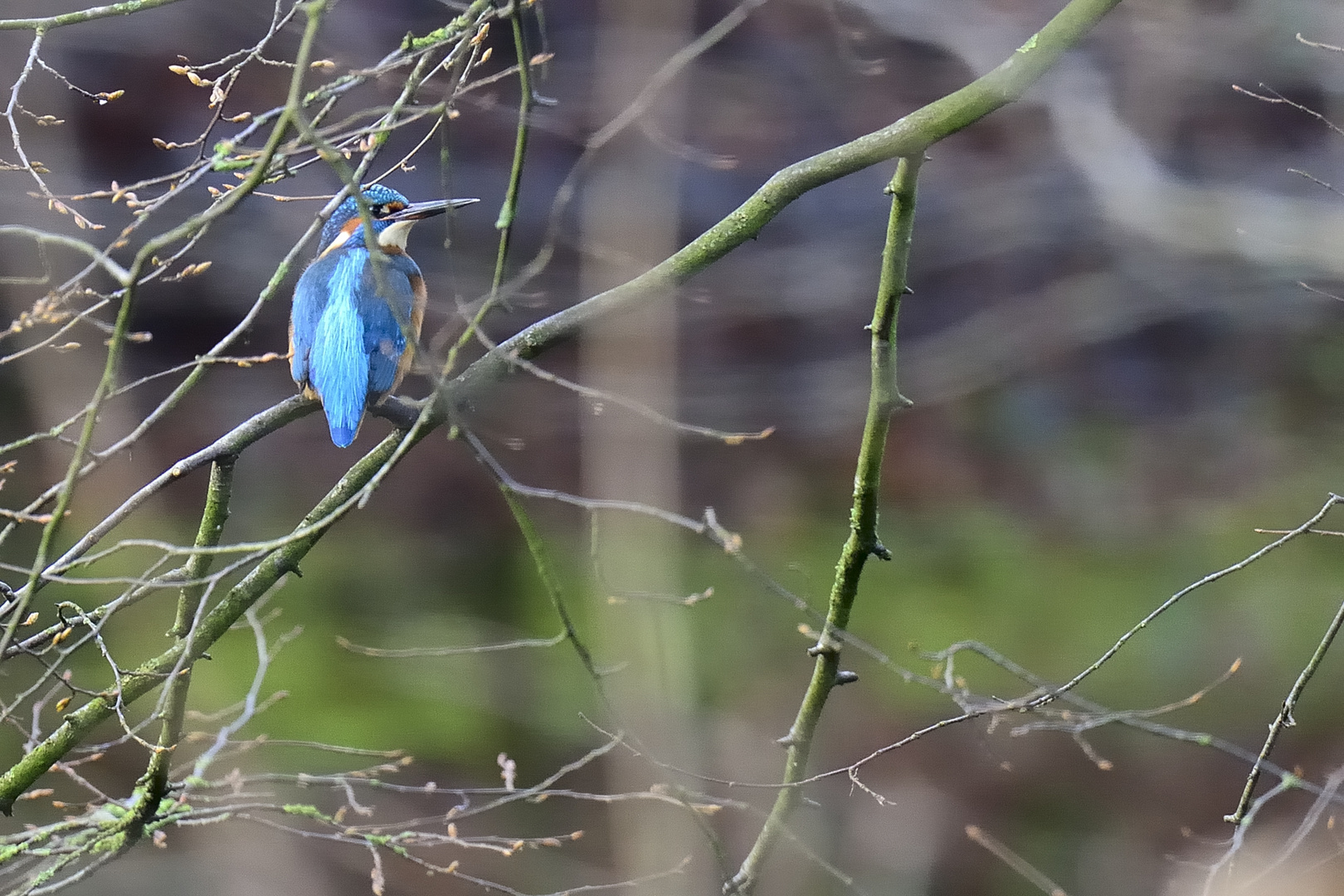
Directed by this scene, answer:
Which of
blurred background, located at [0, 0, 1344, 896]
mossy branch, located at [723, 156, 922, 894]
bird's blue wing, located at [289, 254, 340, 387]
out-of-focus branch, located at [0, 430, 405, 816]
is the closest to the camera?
mossy branch, located at [723, 156, 922, 894]

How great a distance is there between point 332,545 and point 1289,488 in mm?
5768

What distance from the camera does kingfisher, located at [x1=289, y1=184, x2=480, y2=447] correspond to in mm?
2223

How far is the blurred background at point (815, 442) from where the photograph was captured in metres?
6.07

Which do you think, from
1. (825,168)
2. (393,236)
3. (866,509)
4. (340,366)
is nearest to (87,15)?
(340,366)

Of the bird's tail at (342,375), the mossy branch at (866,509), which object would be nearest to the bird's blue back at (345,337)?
the bird's tail at (342,375)

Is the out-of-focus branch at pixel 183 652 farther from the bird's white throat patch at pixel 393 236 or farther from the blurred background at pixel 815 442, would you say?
the blurred background at pixel 815 442

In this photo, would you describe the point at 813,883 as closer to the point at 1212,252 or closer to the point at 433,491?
the point at 433,491

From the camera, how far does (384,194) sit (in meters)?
2.67

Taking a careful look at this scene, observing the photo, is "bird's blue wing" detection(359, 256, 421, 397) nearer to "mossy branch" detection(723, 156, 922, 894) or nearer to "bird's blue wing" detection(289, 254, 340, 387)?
"bird's blue wing" detection(289, 254, 340, 387)

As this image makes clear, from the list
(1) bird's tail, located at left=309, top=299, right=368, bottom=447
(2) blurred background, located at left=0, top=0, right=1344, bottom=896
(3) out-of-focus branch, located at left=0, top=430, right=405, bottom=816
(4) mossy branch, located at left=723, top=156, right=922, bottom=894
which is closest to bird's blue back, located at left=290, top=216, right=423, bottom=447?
(1) bird's tail, located at left=309, top=299, right=368, bottom=447

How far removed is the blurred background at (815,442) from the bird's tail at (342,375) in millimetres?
3479

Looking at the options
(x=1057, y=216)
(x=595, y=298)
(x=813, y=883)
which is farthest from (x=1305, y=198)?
(x=595, y=298)

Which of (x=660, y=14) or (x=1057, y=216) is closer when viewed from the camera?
(x=660, y=14)

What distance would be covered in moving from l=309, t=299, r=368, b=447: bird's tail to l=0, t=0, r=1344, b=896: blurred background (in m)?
3.48
